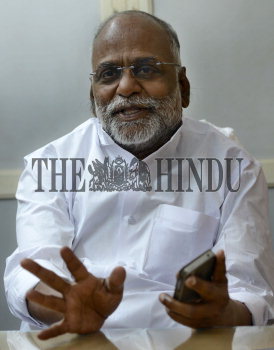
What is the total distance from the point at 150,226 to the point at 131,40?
566 mm

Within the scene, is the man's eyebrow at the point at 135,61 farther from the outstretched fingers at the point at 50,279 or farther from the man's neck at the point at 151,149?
the outstretched fingers at the point at 50,279

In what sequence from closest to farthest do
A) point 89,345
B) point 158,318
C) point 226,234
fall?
1. point 89,345
2. point 158,318
3. point 226,234

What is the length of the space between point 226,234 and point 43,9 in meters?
1.42

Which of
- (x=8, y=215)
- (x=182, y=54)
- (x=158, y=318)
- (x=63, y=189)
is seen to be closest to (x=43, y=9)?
(x=182, y=54)

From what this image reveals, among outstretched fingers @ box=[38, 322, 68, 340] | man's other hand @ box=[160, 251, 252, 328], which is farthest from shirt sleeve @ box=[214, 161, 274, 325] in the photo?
outstretched fingers @ box=[38, 322, 68, 340]

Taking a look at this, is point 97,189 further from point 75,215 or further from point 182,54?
point 182,54

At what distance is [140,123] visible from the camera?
1.75 m

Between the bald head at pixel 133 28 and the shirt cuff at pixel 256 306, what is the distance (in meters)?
0.79

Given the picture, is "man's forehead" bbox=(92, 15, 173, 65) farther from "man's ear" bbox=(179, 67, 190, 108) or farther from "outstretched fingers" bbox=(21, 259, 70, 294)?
"outstretched fingers" bbox=(21, 259, 70, 294)

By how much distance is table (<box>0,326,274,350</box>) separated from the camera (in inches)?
37.9

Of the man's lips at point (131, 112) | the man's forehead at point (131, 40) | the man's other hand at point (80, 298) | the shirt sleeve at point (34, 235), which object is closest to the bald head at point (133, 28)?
the man's forehead at point (131, 40)

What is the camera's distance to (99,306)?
3.55ft

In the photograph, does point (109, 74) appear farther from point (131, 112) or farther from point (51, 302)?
point (51, 302)

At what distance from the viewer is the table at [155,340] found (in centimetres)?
96
